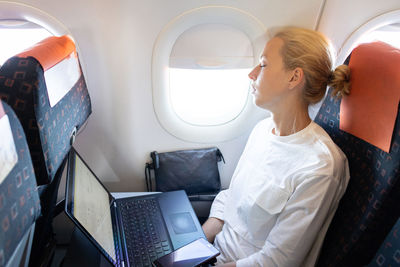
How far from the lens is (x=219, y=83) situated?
167 centimetres

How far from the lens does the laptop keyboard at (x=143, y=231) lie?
1.11 m

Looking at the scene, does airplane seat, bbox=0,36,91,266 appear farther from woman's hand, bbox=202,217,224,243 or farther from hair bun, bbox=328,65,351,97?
hair bun, bbox=328,65,351,97

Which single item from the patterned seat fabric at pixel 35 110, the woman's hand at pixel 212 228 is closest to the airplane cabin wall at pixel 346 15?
the woman's hand at pixel 212 228

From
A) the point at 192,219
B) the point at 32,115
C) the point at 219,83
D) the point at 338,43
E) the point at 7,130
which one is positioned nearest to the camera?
the point at 7,130

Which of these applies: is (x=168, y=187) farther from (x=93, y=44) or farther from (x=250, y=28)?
(x=250, y=28)

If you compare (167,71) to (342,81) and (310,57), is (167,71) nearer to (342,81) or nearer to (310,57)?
(310,57)

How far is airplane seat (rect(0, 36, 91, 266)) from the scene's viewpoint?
0.70 meters

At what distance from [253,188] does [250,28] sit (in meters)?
0.87

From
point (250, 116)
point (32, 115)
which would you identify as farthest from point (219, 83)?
point (32, 115)

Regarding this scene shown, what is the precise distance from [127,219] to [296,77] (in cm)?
104

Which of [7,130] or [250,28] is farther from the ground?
[250,28]

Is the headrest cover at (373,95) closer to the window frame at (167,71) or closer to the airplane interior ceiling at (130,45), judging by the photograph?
the airplane interior ceiling at (130,45)

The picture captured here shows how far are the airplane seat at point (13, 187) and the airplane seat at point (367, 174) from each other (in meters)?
1.02

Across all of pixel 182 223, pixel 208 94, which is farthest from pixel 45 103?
pixel 208 94
